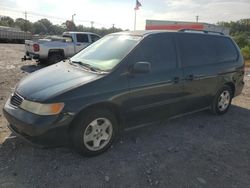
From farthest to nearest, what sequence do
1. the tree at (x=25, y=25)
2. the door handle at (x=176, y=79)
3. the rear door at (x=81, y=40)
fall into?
the tree at (x=25, y=25)
the rear door at (x=81, y=40)
the door handle at (x=176, y=79)

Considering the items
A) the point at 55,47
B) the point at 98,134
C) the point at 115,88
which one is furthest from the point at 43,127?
the point at 55,47

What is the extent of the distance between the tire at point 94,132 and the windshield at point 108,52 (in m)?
0.71

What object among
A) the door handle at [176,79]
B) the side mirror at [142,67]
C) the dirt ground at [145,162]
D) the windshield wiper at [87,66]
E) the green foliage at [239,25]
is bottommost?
the dirt ground at [145,162]

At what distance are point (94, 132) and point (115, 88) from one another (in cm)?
69

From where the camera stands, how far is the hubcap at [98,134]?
3.42 m

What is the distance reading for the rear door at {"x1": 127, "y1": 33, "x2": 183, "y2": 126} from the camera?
3.75 metres

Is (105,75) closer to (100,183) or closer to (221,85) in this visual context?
(100,183)

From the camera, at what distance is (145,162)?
347 centimetres

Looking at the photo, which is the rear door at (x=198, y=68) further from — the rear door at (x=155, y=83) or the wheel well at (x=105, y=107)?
the wheel well at (x=105, y=107)

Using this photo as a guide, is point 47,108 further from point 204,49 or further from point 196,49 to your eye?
point 204,49

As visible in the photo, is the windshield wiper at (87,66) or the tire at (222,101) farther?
the tire at (222,101)

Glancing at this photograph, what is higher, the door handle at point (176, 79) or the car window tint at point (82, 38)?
the car window tint at point (82, 38)

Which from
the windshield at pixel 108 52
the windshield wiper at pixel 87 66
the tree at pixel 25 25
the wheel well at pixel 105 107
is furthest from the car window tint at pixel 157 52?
the tree at pixel 25 25

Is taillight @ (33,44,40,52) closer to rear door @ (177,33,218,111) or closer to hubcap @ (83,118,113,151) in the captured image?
rear door @ (177,33,218,111)
